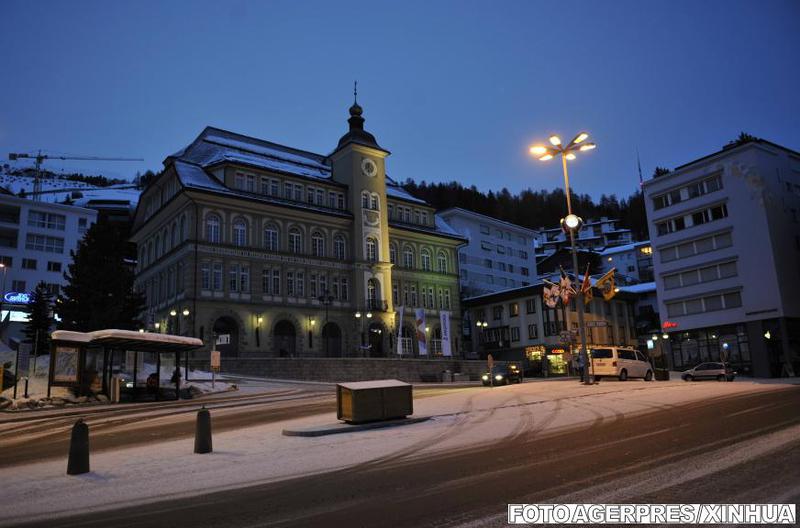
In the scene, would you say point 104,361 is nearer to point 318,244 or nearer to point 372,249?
point 318,244

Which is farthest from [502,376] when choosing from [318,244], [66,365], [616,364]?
[318,244]

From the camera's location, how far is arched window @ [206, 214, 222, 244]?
5508cm

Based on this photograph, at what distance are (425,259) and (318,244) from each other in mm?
15398

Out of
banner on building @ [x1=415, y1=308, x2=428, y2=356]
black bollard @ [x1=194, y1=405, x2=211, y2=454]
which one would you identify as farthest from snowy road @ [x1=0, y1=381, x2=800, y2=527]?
banner on building @ [x1=415, y1=308, x2=428, y2=356]

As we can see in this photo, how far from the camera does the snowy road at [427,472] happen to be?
24.0 ft

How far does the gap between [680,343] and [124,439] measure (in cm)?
5946

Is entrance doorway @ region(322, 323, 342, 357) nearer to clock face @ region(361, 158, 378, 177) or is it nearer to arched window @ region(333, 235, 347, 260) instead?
arched window @ region(333, 235, 347, 260)

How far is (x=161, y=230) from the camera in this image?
62156 mm

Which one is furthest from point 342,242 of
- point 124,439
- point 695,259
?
point 124,439

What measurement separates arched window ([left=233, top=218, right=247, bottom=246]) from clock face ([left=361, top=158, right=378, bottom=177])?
15.4m

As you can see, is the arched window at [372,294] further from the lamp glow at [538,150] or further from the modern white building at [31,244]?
the modern white building at [31,244]

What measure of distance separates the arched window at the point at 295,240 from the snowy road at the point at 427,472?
1788 inches

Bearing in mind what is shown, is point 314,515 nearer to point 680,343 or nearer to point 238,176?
point 238,176

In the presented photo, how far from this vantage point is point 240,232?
Answer: 188ft
